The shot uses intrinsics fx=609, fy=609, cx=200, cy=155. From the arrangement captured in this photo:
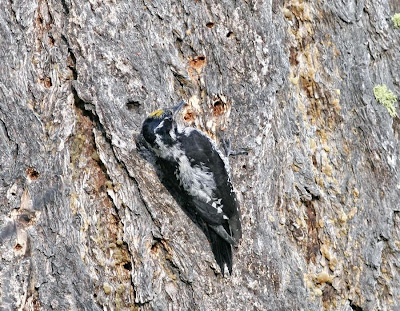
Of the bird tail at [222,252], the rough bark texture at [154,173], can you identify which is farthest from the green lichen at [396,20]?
the bird tail at [222,252]

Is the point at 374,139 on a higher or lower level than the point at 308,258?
higher

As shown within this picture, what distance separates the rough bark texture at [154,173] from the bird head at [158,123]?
0.10 m

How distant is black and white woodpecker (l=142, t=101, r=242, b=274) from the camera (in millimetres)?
3992

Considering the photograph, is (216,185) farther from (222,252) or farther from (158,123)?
(158,123)

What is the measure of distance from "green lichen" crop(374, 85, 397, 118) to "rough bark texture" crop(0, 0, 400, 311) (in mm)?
218

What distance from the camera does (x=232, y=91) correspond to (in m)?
4.25

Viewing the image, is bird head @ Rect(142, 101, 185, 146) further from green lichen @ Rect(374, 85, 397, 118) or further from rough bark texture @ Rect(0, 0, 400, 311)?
green lichen @ Rect(374, 85, 397, 118)

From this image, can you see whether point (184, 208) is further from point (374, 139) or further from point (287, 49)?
point (374, 139)

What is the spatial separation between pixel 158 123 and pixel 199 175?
1.64 feet

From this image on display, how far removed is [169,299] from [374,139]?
2.09m

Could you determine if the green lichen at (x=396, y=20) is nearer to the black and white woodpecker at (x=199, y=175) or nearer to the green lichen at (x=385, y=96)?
the green lichen at (x=385, y=96)

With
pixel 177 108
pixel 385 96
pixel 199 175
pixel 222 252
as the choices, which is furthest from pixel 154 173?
pixel 385 96

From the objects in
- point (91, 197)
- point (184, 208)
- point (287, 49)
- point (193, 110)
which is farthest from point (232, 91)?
point (91, 197)

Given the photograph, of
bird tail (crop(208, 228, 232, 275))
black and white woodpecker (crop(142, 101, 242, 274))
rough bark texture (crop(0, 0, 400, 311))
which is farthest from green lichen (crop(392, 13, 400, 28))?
bird tail (crop(208, 228, 232, 275))
